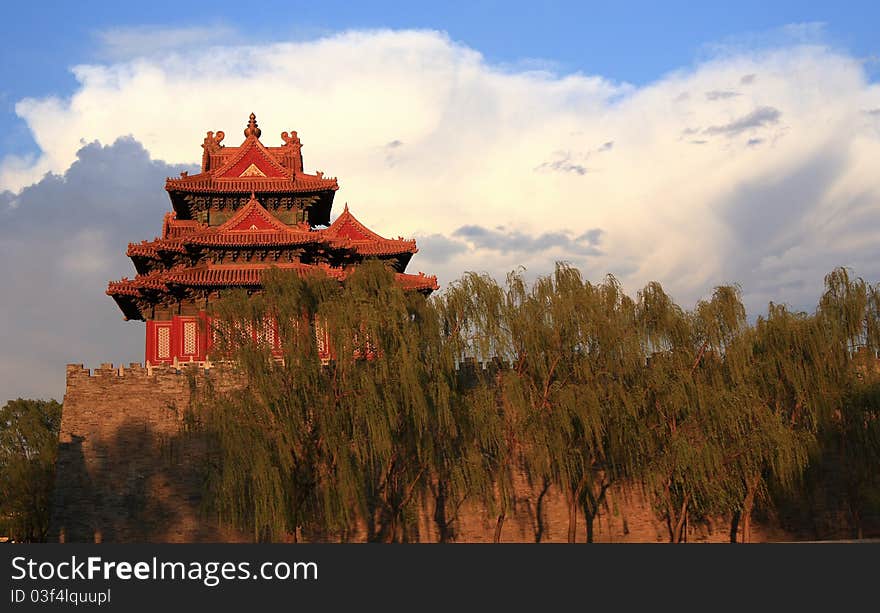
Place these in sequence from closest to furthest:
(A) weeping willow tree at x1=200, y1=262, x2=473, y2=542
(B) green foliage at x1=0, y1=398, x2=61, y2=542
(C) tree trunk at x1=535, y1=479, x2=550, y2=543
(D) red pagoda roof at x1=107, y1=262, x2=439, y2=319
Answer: (A) weeping willow tree at x1=200, y1=262, x2=473, y2=542
(C) tree trunk at x1=535, y1=479, x2=550, y2=543
(D) red pagoda roof at x1=107, y1=262, x2=439, y2=319
(B) green foliage at x1=0, y1=398, x2=61, y2=542

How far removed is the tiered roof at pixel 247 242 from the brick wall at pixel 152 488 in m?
2.64

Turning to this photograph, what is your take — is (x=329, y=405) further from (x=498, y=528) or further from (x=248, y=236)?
(x=248, y=236)

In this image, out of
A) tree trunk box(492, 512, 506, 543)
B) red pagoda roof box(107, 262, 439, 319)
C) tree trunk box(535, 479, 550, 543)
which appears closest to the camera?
tree trunk box(492, 512, 506, 543)

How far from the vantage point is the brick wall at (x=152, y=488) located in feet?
67.7

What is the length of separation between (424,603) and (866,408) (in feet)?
39.7

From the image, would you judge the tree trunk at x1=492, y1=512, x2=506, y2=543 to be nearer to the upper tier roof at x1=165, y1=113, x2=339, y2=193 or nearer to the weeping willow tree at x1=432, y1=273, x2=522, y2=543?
the weeping willow tree at x1=432, y1=273, x2=522, y2=543

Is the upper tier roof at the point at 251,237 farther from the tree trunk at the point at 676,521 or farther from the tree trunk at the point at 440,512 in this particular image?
the tree trunk at the point at 676,521

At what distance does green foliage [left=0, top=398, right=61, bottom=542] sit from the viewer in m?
29.5

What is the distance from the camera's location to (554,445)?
62.0 feet

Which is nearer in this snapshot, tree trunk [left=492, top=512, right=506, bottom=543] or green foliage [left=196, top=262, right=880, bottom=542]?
green foliage [left=196, top=262, right=880, bottom=542]

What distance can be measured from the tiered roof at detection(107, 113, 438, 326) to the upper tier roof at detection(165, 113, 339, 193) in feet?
0.08

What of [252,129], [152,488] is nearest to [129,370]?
[152,488]

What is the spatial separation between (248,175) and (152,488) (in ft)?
30.2

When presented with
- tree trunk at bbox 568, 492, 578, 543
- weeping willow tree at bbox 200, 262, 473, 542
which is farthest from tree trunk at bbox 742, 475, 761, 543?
weeping willow tree at bbox 200, 262, 473, 542
